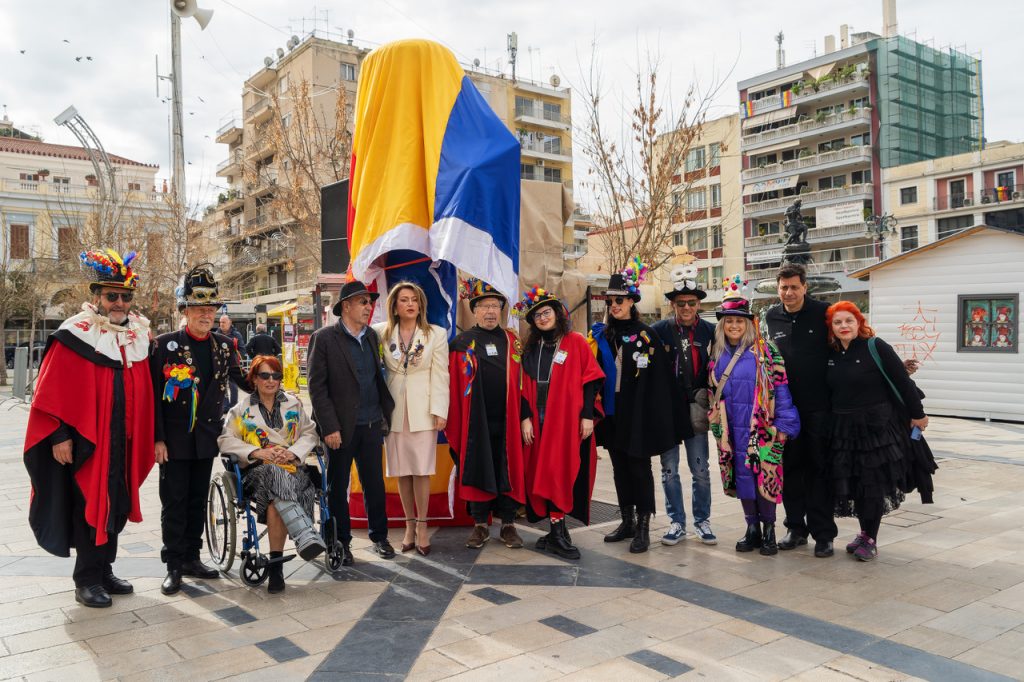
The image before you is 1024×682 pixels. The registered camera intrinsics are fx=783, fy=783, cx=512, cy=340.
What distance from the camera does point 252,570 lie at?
4801mm

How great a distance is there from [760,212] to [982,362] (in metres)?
38.4

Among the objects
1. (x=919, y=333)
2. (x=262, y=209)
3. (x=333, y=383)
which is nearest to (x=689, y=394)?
(x=333, y=383)

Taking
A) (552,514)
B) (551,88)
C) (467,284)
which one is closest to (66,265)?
(467,284)

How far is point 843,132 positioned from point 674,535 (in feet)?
154

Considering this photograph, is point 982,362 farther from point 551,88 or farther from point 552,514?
point 551,88

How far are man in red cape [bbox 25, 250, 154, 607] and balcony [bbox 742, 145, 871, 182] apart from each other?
4709 cm

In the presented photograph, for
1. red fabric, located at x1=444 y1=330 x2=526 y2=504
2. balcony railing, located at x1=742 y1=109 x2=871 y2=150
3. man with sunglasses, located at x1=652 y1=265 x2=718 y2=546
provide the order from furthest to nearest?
balcony railing, located at x1=742 y1=109 x2=871 y2=150 < man with sunglasses, located at x1=652 y1=265 x2=718 y2=546 < red fabric, located at x1=444 y1=330 x2=526 y2=504

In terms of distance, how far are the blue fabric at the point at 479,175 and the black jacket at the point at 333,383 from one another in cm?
131

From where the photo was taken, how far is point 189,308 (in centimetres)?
507

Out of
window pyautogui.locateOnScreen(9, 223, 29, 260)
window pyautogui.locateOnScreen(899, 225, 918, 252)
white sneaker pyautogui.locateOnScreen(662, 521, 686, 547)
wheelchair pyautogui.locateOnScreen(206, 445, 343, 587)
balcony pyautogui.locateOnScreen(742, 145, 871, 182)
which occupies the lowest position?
white sneaker pyautogui.locateOnScreen(662, 521, 686, 547)

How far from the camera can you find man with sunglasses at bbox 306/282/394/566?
17.2 feet

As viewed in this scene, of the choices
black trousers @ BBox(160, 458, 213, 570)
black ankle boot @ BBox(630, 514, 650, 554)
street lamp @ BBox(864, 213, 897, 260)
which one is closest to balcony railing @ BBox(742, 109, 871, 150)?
street lamp @ BBox(864, 213, 897, 260)

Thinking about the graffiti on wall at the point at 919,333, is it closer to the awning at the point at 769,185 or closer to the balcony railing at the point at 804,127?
the balcony railing at the point at 804,127

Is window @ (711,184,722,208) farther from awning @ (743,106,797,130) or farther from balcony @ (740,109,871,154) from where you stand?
awning @ (743,106,797,130)
